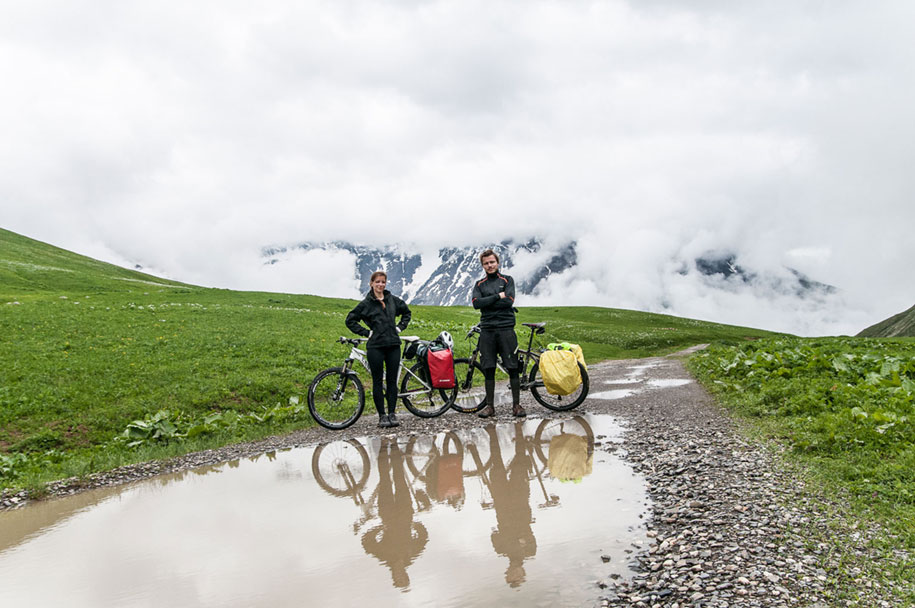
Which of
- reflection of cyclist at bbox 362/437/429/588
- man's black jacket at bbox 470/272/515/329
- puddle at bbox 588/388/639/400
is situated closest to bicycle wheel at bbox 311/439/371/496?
reflection of cyclist at bbox 362/437/429/588

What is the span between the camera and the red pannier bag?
12.9 meters

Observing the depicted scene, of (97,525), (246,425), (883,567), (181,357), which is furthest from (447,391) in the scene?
(181,357)

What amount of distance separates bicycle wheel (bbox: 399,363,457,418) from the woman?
0.54 m

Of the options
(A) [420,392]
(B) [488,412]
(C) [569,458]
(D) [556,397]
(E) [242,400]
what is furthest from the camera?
(E) [242,400]

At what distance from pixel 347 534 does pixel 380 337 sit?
21.3 feet

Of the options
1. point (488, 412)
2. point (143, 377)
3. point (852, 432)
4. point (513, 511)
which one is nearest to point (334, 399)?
point (488, 412)

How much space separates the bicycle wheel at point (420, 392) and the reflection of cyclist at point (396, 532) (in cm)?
446

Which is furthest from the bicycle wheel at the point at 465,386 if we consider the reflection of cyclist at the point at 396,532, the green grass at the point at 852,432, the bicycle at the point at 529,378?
the green grass at the point at 852,432

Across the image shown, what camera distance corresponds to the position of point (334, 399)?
12922 mm

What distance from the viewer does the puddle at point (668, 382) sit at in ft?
59.7

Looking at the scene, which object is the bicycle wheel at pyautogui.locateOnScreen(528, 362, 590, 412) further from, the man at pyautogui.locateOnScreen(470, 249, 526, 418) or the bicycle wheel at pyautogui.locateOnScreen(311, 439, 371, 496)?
the bicycle wheel at pyautogui.locateOnScreen(311, 439, 371, 496)

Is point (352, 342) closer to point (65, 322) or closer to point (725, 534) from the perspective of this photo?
point (725, 534)

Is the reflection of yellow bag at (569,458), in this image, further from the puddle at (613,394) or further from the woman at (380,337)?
the puddle at (613,394)

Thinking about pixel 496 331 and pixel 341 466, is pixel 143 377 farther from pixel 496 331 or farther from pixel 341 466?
pixel 496 331
